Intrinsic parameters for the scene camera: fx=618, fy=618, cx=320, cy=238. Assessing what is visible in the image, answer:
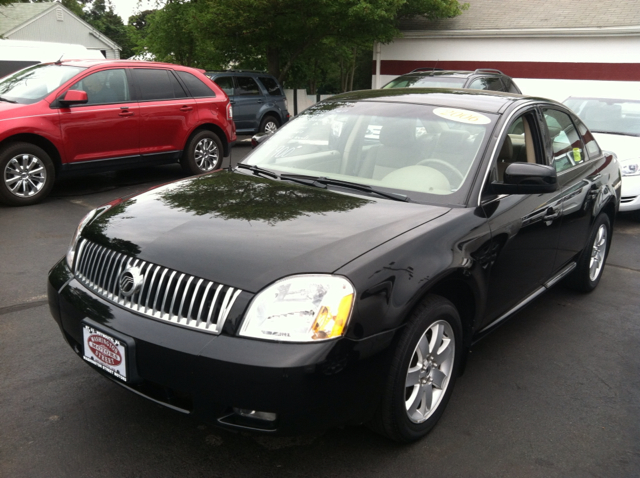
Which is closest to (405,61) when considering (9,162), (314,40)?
(314,40)

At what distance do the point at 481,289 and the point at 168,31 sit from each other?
20.8 meters

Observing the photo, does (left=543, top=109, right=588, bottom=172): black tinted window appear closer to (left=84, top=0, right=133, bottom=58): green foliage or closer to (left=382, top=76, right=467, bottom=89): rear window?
(left=382, top=76, right=467, bottom=89): rear window

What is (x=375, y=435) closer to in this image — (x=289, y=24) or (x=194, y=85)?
(x=194, y=85)

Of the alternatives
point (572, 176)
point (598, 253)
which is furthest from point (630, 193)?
point (572, 176)

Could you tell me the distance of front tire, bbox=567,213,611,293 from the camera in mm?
4863

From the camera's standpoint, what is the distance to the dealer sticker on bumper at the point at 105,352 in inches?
101

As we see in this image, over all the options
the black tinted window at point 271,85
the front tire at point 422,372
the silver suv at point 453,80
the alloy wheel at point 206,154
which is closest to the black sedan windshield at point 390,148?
the front tire at point 422,372

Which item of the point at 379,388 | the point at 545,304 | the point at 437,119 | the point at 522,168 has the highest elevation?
the point at 437,119

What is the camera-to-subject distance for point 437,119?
12.4 ft

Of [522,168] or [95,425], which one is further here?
[522,168]

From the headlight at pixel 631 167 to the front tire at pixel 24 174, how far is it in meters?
7.08

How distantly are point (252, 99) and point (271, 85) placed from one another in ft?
3.14

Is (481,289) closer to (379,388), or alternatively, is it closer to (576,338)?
(379,388)

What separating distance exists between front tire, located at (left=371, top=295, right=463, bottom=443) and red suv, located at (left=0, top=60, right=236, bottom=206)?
6119 millimetres
